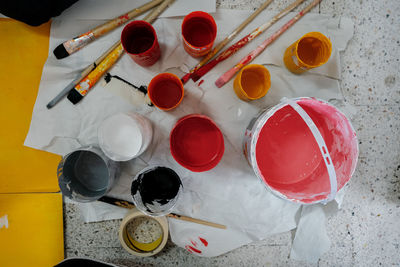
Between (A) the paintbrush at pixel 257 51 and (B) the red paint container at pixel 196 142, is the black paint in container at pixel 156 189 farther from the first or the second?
(A) the paintbrush at pixel 257 51

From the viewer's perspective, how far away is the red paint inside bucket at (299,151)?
63cm

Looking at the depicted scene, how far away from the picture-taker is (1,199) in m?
0.71

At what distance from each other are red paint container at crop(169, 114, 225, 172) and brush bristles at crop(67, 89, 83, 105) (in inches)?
12.3

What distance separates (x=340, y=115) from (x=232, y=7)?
17.8 inches

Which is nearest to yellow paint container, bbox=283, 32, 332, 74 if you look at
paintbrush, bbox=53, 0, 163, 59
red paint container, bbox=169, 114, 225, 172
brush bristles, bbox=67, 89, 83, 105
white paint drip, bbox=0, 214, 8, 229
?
red paint container, bbox=169, 114, 225, 172

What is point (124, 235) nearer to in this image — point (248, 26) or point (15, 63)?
point (15, 63)

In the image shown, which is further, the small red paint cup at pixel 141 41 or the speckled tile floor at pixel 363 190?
the speckled tile floor at pixel 363 190

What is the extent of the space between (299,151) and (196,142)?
0.31 meters

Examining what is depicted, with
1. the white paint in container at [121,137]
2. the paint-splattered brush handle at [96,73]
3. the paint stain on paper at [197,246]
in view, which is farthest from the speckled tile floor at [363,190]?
the paint-splattered brush handle at [96,73]

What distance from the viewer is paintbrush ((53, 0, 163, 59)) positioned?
695 mm

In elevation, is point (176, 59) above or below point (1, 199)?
above

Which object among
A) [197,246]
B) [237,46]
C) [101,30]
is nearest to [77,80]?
[101,30]

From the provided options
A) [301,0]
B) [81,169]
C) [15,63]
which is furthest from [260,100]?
[15,63]

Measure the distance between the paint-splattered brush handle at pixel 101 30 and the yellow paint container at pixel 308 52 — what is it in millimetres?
425
